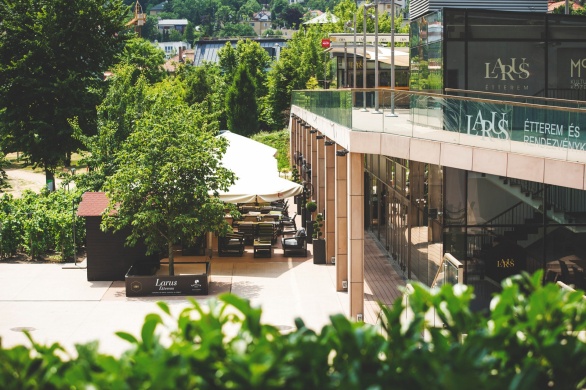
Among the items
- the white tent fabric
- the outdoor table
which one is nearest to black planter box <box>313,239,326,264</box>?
the outdoor table

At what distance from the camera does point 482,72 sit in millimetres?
21844

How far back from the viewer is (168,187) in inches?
953

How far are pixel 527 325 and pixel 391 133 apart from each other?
42.2ft

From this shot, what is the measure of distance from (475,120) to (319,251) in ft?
35.3

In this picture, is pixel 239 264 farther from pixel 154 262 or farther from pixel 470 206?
pixel 470 206

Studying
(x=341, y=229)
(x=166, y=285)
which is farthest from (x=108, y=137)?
(x=341, y=229)

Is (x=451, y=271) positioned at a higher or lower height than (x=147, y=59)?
lower

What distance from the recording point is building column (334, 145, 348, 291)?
24266mm

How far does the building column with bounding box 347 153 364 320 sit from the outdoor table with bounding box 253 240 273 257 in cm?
755

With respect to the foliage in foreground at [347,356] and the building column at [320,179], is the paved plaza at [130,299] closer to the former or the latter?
the building column at [320,179]

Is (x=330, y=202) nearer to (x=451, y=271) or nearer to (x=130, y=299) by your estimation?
(x=130, y=299)

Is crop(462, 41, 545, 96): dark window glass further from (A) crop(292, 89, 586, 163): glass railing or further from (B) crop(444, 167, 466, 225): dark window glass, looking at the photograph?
A: (A) crop(292, 89, 586, 163): glass railing

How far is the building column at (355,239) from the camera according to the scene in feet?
69.6

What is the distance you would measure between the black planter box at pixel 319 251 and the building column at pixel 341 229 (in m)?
3.16
